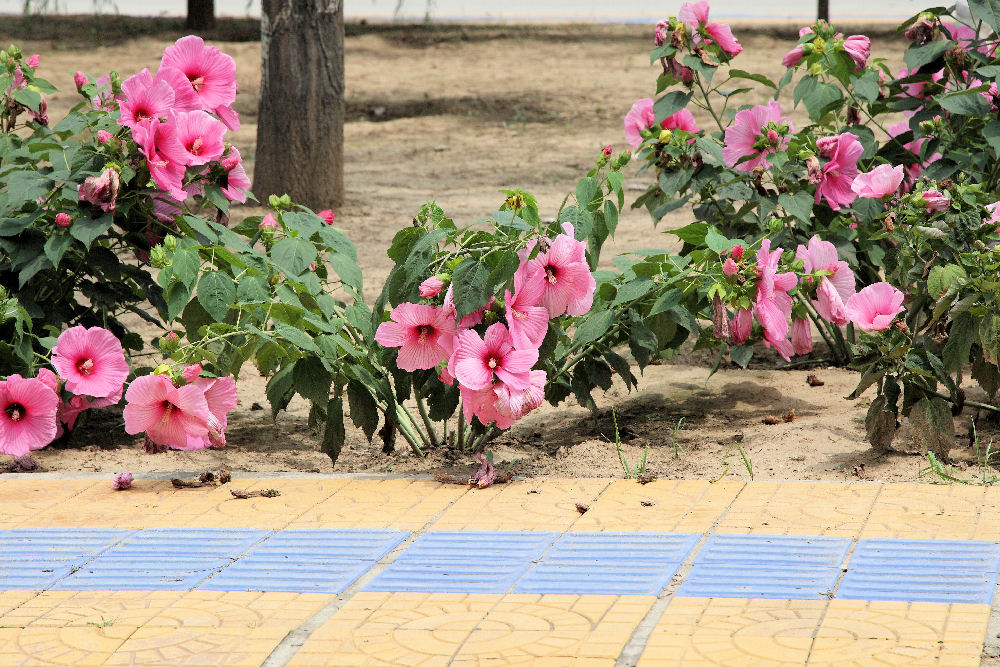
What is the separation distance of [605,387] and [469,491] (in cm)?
61

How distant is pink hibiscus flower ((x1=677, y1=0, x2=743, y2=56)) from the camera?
4285 mm

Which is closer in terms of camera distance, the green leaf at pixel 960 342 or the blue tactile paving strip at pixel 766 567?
the blue tactile paving strip at pixel 766 567

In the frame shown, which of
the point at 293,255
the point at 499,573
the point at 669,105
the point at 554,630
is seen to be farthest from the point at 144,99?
the point at 554,630

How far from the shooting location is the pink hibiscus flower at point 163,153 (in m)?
3.61

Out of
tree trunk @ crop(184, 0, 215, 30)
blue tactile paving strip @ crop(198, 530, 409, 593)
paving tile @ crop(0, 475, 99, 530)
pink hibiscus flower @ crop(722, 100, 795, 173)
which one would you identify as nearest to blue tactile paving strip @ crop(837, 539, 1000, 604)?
blue tactile paving strip @ crop(198, 530, 409, 593)

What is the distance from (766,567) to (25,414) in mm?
2124

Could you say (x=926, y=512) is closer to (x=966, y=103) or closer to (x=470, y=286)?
(x=470, y=286)

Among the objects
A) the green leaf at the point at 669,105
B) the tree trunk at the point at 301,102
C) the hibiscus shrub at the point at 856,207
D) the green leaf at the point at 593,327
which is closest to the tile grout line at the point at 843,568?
the hibiscus shrub at the point at 856,207

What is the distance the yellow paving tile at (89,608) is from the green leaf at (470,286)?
101 centimetres

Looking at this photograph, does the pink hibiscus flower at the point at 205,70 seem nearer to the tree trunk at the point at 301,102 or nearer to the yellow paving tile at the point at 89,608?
the yellow paving tile at the point at 89,608

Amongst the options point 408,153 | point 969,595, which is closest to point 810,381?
point 969,595

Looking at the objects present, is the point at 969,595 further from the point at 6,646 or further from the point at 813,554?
the point at 6,646

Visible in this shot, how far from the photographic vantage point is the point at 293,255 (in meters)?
3.71

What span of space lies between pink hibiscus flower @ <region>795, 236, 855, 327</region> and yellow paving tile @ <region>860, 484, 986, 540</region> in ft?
1.66
